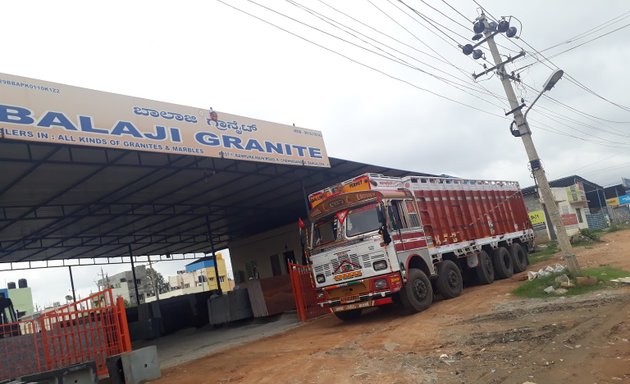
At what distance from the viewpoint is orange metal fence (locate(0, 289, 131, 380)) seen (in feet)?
27.2

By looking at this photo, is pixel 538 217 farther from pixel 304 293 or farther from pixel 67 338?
pixel 67 338

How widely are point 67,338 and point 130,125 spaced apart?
4.39 m

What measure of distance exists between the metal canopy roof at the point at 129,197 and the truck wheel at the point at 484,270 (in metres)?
5.56

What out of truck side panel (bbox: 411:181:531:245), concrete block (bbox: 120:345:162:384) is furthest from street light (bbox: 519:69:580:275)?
concrete block (bbox: 120:345:162:384)

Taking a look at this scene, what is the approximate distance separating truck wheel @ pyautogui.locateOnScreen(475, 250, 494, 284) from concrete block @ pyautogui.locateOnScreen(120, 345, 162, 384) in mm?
10281

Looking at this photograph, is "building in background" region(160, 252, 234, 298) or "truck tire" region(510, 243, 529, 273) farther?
"building in background" region(160, 252, 234, 298)

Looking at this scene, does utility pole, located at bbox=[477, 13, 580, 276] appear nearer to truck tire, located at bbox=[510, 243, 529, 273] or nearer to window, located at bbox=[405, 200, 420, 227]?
window, located at bbox=[405, 200, 420, 227]

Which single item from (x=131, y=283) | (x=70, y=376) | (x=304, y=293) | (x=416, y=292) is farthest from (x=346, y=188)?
(x=131, y=283)

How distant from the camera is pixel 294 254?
1091 inches

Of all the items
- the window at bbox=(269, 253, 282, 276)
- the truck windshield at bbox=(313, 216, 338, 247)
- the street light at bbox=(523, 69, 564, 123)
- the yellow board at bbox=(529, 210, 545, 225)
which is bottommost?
the yellow board at bbox=(529, 210, 545, 225)

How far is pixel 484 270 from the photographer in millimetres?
15242

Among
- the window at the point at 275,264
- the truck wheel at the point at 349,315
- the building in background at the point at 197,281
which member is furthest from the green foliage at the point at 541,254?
the building in background at the point at 197,281

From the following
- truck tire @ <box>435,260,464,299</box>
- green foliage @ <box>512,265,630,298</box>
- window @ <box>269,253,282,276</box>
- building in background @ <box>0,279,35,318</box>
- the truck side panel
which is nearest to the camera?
green foliage @ <box>512,265,630,298</box>

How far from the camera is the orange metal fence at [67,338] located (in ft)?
27.2
